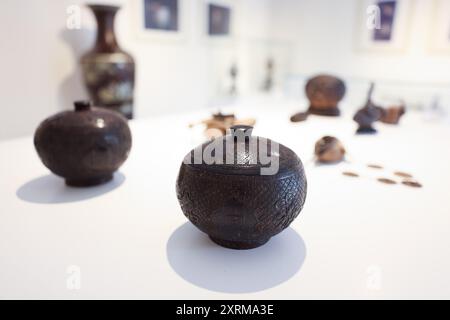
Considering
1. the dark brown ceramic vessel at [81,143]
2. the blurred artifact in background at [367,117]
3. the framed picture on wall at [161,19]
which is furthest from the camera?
Answer: the framed picture on wall at [161,19]

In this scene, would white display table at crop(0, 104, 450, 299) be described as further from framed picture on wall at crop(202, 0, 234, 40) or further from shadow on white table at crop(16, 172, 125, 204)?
framed picture on wall at crop(202, 0, 234, 40)

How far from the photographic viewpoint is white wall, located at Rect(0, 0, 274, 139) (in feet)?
6.82

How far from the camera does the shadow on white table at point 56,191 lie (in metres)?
1.03

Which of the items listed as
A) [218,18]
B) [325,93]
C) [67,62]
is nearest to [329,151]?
[325,93]

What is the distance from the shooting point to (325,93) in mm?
2258

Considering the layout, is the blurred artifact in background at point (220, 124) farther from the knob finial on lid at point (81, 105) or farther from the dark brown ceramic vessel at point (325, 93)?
the dark brown ceramic vessel at point (325, 93)

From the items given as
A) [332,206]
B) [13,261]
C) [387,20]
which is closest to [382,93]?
[387,20]

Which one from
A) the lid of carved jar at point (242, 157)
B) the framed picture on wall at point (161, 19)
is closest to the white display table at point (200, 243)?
the lid of carved jar at point (242, 157)

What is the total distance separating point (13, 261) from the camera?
2.39 ft

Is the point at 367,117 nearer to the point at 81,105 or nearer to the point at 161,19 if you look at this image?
the point at 81,105

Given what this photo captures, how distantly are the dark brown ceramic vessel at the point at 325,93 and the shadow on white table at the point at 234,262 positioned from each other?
161 cm

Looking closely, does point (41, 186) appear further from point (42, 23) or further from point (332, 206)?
point (42, 23)

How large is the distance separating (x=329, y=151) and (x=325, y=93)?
101cm

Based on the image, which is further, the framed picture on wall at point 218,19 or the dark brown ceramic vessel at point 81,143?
the framed picture on wall at point 218,19
